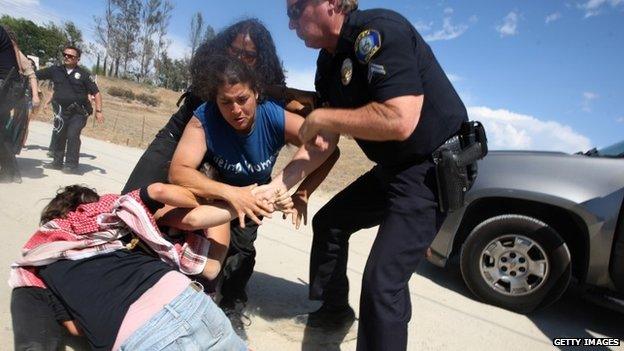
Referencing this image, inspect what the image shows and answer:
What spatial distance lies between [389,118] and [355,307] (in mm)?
1889

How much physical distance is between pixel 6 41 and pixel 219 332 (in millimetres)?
4749

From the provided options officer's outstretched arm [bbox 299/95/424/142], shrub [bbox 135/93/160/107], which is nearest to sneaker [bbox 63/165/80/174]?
officer's outstretched arm [bbox 299/95/424/142]

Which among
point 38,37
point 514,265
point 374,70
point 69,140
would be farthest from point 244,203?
point 38,37

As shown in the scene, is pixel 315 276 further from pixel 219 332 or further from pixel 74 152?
pixel 74 152

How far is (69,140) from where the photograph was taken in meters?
6.75

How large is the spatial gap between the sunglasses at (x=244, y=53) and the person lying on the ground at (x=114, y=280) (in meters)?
0.88

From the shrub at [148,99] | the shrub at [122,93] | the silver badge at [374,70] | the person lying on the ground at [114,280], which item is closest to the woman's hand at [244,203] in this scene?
the person lying on the ground at [114,280]

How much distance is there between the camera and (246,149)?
2.51m

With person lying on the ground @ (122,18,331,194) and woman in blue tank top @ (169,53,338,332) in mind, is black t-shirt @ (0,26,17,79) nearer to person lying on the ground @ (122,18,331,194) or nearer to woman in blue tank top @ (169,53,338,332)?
person lying on the ground @ (122,18,331,194)

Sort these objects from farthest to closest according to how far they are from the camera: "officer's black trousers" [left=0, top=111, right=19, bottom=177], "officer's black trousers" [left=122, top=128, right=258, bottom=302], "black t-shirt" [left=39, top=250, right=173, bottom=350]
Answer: "officer's black trousers" [left=0, top=111, right=19, bottom=177] → "officer's black trousers" [left=122, top=128, right=258, bottom=302] → "black t-shirt" [left=39, top=250, right=173, bottom=350]

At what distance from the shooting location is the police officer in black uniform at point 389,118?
1938 millimetres

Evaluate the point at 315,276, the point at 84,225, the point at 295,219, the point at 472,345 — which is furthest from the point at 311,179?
the point at 472,345

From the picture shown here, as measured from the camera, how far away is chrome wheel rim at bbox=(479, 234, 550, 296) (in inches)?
128

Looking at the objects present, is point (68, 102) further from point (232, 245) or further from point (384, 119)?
point (384, 119)
